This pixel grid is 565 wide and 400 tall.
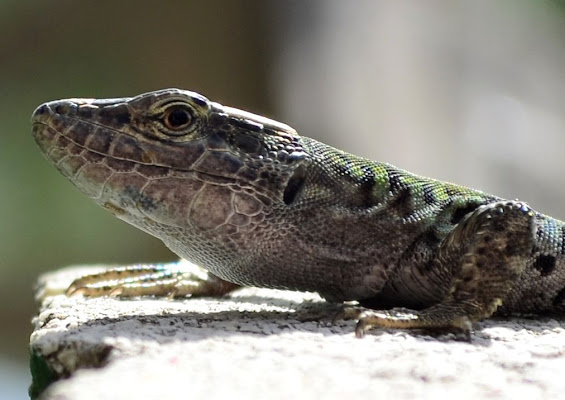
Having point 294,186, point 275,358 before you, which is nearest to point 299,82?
point 294,186

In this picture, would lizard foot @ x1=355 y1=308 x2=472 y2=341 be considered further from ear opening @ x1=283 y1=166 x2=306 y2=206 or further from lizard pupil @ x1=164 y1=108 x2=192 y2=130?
lizard pupil @ x1=164 y1=108 x2=192 y2=130

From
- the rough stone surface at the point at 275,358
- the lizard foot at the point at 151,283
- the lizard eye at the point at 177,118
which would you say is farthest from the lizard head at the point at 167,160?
the lizard foot at the point at 151,283

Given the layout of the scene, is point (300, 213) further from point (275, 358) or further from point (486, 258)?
point (275, 358)

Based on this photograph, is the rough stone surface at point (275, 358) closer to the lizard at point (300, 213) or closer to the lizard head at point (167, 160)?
the lizard at point (300, 213)

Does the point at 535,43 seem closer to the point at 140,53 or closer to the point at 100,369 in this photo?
the point at 140,53

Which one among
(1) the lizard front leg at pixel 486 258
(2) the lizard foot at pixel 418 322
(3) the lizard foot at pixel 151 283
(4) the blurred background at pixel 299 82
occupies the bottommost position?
(3) the lizard foot at pixel 151 283

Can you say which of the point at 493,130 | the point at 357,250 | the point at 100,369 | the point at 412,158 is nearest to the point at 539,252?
the point at 357,250

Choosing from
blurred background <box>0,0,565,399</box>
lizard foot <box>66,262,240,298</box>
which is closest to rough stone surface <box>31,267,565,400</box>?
lizard foot <box>66,262,240,298</box>
